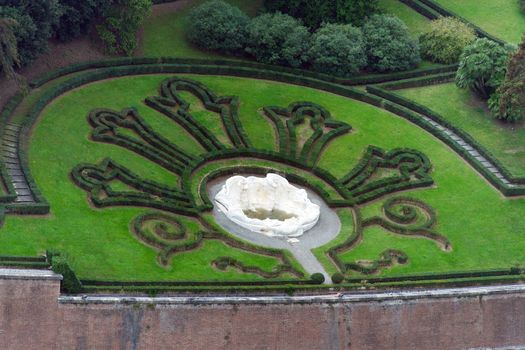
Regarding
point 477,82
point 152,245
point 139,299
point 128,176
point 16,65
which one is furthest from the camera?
point 477,82

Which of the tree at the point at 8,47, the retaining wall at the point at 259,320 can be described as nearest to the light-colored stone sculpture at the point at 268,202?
the retaining wall at the point at 259,320

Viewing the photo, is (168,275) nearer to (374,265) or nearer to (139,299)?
(139,299)

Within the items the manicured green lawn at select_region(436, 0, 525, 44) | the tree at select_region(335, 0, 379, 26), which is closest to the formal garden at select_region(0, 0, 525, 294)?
the tree at select_region(335, 0, 379, 26)

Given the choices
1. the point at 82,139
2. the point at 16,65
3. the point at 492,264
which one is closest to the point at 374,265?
the point at 492,264

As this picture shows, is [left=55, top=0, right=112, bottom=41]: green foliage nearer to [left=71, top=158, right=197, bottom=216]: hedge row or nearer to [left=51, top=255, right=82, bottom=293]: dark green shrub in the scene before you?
[left=71, top=158, right=197, bottom=216]: hedge row

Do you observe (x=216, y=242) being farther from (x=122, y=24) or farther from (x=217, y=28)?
(x=217, y=28)

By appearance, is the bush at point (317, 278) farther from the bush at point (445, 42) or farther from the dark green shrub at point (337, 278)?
the bush at point (445, 42)

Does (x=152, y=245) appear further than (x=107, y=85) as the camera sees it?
No

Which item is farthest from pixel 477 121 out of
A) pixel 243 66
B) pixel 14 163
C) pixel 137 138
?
pixel 14 163
